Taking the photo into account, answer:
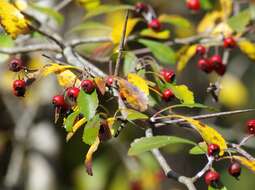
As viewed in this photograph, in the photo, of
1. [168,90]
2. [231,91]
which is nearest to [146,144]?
[168,90]

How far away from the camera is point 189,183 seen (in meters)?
1.37

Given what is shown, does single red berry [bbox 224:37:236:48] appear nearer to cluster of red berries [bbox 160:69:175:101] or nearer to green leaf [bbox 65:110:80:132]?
cluster of red berries [bbox 160:69:175:101]

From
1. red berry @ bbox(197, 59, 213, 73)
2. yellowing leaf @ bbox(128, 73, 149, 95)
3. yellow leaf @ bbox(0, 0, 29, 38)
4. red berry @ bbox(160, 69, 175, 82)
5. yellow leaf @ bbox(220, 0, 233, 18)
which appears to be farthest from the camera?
yellow leaf @ bbox(220, 0, 233, 18)

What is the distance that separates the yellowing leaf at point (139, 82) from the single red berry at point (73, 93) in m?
0.14

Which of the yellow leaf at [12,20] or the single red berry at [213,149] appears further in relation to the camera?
the yellow leaf at [12,20]

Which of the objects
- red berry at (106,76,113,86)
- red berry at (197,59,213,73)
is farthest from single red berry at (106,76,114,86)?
red berry at (197,59,213,73)

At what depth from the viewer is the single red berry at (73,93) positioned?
1.45m

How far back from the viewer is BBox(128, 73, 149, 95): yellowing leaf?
1489mm

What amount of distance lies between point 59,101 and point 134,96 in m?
0.17

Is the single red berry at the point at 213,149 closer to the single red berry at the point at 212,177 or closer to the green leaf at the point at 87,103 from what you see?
the single red berry at the point at 212,177

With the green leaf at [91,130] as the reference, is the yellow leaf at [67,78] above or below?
above

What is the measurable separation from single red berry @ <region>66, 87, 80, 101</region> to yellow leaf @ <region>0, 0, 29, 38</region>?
451 mm

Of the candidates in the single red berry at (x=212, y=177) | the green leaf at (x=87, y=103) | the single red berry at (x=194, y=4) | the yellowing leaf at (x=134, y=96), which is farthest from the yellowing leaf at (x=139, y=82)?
the single red berry at (x=194, y=4)

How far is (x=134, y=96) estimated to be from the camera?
4.77 ft
